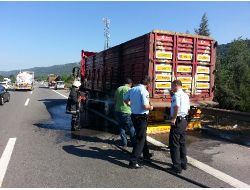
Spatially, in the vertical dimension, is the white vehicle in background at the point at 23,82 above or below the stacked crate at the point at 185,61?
below

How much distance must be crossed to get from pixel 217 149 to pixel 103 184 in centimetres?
390

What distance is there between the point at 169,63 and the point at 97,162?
4.36 m

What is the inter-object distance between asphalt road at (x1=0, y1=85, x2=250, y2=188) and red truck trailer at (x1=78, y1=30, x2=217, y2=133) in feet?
4.58

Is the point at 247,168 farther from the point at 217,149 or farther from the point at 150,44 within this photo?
the point at 150,44

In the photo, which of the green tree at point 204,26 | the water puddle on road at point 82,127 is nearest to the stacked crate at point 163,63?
the water puddle on road at point 82,127

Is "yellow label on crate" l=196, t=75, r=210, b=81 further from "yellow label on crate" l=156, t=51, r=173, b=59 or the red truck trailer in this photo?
"yellow label on crate" l=156, t=51, r=173, b=59

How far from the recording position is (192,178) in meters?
6.19

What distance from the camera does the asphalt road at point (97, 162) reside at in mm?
5918

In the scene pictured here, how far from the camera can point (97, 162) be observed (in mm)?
7219

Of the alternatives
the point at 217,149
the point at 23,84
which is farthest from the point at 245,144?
the point at 23,84

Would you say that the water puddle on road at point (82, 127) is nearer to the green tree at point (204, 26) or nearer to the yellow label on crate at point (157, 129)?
the yellow label on crate at point (157, 129)

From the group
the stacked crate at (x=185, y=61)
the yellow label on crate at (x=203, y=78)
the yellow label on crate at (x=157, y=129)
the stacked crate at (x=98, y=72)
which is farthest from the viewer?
the stacked crate at (x=98, y=72)

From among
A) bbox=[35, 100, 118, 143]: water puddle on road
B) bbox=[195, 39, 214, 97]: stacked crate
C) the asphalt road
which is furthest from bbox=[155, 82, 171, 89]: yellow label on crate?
bbox=[35, 100, 118, 143]: water puddle on road

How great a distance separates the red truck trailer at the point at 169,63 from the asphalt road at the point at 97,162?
140 cm
